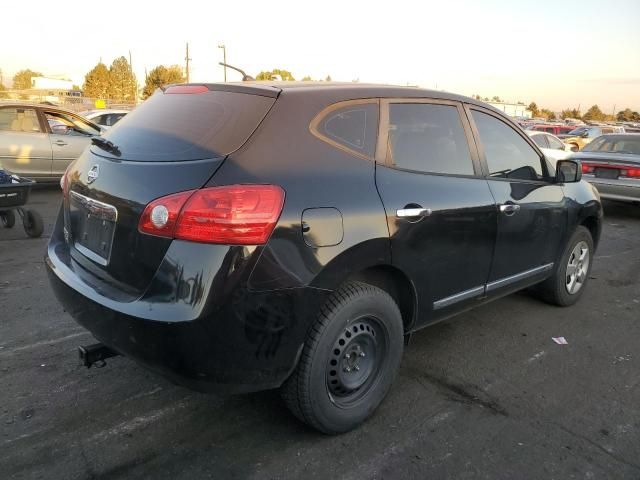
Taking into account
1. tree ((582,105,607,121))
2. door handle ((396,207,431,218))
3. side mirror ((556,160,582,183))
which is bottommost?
tree ((582,105,607,121))

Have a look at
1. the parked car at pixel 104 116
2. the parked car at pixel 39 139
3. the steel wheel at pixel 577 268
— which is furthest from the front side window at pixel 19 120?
the steel wheel at pixel 577 268

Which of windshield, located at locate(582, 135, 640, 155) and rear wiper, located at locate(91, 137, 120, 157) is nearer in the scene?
rear wiper, located at locate(91, 137, 120, 157)

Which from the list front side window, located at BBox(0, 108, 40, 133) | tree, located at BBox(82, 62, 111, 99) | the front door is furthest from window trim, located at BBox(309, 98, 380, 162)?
tree, located at BBox(82, 62, 111, 99)

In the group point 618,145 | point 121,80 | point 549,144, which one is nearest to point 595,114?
point 121,80

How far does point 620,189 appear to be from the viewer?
9391 mm

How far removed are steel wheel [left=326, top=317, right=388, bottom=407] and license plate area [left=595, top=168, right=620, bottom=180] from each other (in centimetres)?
816

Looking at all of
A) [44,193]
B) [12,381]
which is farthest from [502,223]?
[44,193]

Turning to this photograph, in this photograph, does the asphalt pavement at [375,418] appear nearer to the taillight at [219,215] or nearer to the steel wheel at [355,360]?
the steel wheel at [355,360]

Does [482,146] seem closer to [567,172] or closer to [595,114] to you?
[567,172]

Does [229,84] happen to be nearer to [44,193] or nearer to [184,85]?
[184,85]

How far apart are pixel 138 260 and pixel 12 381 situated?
1.51 m

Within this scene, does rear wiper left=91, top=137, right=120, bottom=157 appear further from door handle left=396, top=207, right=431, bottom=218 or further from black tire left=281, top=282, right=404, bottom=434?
door handle left=396, top=207, right=431, bottom=218

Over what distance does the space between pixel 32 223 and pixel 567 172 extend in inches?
236

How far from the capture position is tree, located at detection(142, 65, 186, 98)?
6462cm
